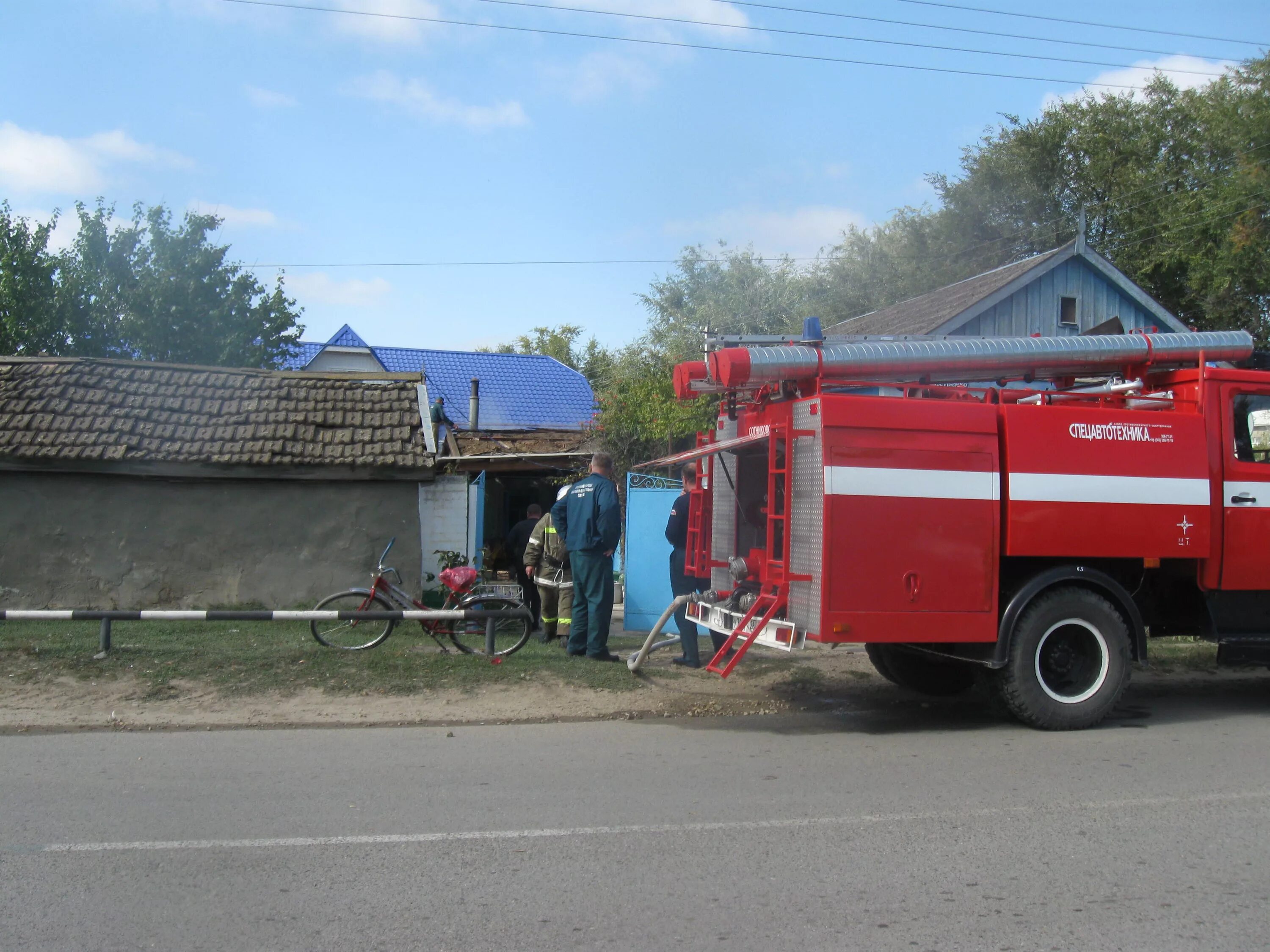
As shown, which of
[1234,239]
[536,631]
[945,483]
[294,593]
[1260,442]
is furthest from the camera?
[1234,239]

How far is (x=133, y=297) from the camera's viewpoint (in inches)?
971

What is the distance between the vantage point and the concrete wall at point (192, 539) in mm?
12742

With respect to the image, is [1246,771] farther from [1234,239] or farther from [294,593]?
[1234,239]

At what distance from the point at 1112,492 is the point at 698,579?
12.5ft

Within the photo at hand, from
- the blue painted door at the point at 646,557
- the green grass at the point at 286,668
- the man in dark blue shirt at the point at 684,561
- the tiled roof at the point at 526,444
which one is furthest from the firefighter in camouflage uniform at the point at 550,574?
the tiled roof at the point at 526,444

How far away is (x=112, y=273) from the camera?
25266 mm

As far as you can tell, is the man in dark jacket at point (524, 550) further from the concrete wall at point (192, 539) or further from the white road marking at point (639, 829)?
the white road marking at point (639, 829)

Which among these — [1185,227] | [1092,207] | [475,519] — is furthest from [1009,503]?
[1092,207]

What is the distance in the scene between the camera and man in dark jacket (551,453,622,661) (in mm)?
9672

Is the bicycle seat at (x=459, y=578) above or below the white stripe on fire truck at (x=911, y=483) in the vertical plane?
below

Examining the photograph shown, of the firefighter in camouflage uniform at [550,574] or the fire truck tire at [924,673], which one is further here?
the firefighter in camouflage uniform at [550,574]

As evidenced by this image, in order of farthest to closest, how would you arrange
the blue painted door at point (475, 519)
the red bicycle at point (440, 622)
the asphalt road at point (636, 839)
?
the blue painted door at point (475, 519)
the red bicycle at point (440, 622)
the asphalt road at point (636, 839)

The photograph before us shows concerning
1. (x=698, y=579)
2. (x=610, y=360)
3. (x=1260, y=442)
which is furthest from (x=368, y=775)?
(x=610, y=360)

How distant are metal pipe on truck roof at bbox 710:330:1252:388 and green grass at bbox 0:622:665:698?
310 centimetres
